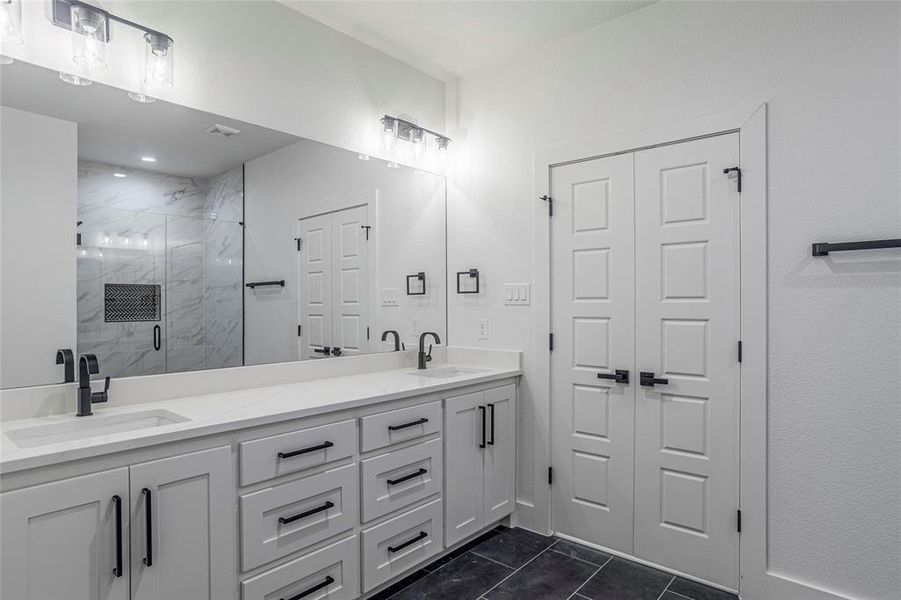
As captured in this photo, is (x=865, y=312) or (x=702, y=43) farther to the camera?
(x=702, y=43)

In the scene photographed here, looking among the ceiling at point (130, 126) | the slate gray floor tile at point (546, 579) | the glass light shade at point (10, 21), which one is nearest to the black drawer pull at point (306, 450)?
the slate gray floor tile at point (546, 579)

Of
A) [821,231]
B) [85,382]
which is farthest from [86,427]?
[821,231]

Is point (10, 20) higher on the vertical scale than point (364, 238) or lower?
higher

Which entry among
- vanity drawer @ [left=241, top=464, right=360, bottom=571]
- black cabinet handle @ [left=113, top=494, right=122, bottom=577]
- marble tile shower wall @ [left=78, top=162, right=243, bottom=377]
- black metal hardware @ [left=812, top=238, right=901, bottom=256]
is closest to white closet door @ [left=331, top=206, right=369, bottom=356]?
marble tile shower wall @ [left=78, top=162, right=243, bottom=377]

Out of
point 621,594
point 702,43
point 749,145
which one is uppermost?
point 702,43

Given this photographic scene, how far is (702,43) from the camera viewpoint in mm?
2371

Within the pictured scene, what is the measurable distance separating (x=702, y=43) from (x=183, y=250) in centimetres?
246

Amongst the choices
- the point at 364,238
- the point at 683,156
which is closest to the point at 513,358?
the point at 364,238

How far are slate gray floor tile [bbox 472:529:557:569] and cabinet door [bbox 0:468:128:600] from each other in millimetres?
1670

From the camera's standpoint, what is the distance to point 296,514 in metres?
1.87

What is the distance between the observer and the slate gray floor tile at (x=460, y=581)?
2.23 meters

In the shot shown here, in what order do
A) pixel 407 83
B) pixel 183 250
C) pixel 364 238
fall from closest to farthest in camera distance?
pixel 183 250 < pixel 364 238 < pixel 407 83

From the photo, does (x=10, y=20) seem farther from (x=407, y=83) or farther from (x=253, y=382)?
(x=407, y=83)

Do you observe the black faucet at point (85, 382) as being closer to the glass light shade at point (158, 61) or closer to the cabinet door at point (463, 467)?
the glass light shade at point (158, 61)
